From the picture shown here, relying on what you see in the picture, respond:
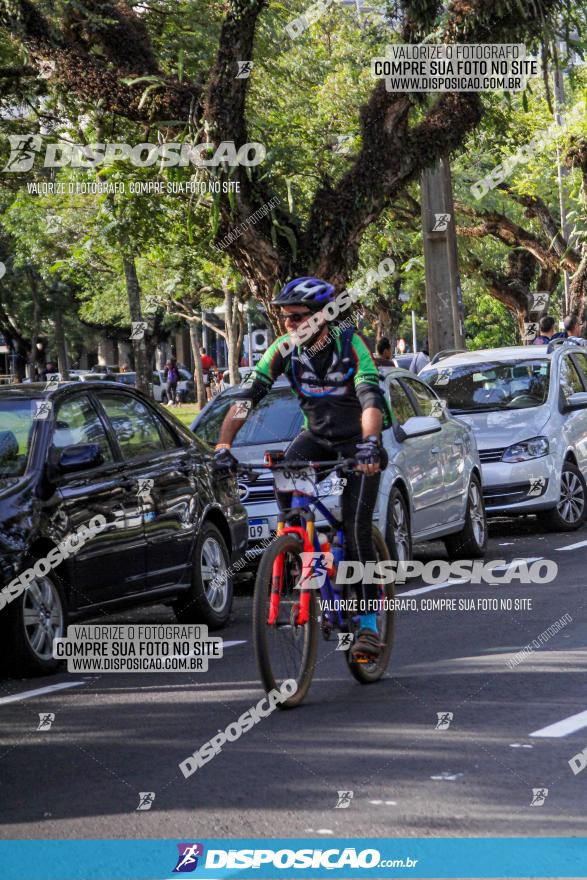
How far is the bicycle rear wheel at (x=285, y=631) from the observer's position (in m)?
6.85

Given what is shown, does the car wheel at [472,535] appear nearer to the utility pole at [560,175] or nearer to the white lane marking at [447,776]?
the white lane marking at [447,776]

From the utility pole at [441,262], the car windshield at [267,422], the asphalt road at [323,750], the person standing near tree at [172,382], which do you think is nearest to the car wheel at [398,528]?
the car windshield at [267,422]

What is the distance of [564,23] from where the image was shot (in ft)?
52.2

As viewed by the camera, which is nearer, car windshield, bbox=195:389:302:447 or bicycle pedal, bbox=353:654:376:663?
bicycle pedal, bbox=353:654:376:663

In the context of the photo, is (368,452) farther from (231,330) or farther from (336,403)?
(231,330)

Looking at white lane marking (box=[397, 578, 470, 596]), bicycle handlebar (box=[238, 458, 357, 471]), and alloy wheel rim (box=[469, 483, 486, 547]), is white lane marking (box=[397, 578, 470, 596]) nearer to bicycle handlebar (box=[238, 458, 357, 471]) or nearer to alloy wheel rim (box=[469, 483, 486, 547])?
alloy wheel rim (box=[469, 483, 486, 547])

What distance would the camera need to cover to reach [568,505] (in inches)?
611

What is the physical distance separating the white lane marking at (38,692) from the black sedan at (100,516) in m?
0.18

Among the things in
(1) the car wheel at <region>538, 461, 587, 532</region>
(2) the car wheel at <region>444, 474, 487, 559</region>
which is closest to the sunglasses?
(2) the car wheel at <region>444, 474, 487, 559</region>

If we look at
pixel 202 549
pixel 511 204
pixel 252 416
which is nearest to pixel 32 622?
pixel 202 549

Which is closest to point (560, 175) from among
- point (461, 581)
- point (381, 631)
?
point (461, 581)

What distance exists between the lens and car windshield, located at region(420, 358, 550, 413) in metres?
15.9

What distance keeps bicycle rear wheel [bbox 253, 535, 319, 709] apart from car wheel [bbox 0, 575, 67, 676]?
1612 mm

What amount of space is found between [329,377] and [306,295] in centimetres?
48
